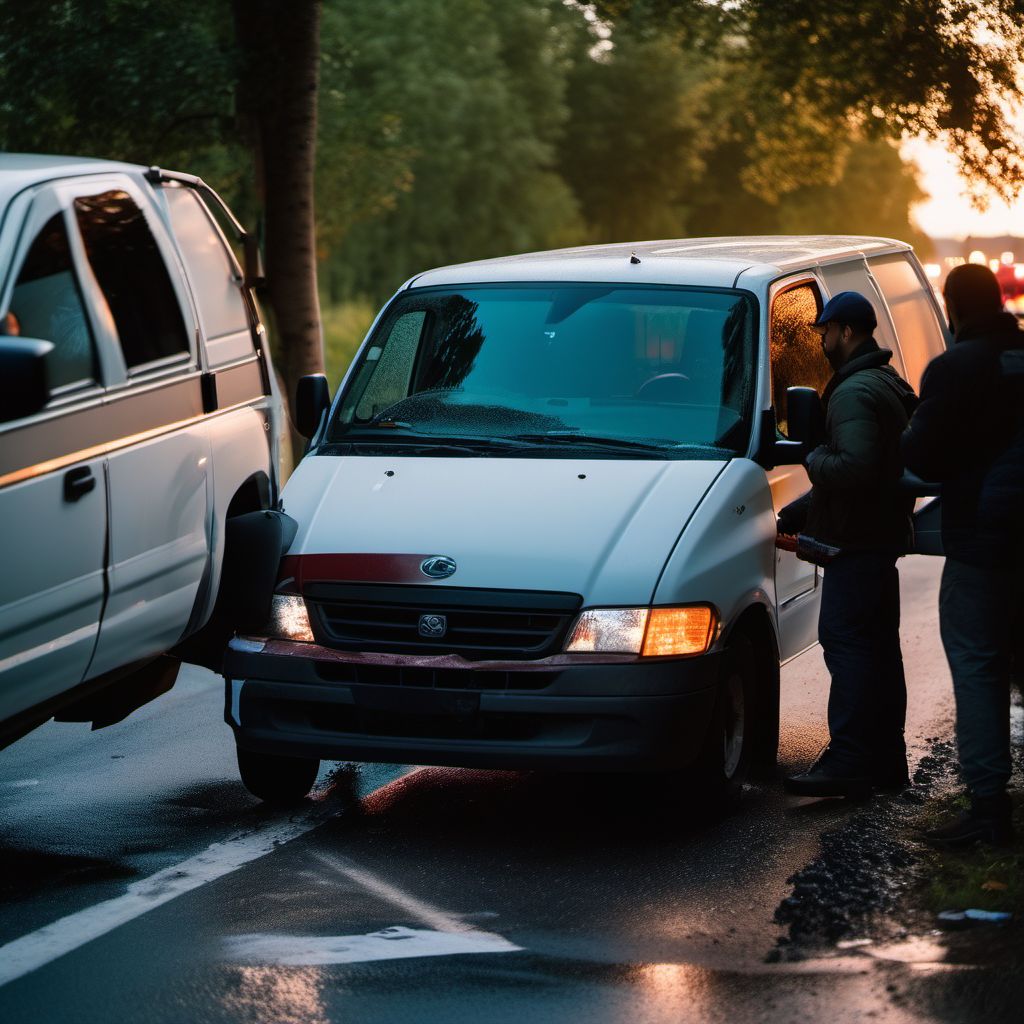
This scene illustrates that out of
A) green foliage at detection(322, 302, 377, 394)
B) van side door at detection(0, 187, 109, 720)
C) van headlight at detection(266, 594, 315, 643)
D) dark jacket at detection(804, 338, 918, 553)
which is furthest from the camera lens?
green foliage at detection(322, 302, 377, 394)

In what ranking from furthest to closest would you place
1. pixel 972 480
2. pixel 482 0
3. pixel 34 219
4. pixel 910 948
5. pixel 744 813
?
pixel 482 0
pixel 744 813
pixel 972 480
pixel 34 219
pixel 910 948

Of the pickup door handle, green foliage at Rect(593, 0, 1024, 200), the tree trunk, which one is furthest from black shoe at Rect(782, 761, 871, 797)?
the tree trunk

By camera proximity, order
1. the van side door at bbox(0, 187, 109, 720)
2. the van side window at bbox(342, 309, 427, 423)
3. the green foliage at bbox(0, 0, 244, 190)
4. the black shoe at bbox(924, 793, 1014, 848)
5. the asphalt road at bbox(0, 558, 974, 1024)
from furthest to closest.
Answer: the green foliage at bbox(0, 0, 244, 190) < the van side window at bbox(342, 309, 427, 423) < the black shoe at bbox(924, 793, 1014, 848) < the van side door at bbox(0, 187, 109, 720) < the asphalt road at bbox(0, 558, 974, 1024)

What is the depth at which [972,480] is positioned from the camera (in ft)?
21.6

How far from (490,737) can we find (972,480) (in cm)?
178

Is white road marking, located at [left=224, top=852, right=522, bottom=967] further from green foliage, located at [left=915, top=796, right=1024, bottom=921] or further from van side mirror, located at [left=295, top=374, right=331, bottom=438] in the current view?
van side mirror, located at [left=295, top=374, right=331, bottom=438]

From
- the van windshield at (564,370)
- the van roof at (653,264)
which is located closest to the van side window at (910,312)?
the van roof at (653,264)

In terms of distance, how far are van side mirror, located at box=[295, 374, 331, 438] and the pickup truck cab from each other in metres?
0.35

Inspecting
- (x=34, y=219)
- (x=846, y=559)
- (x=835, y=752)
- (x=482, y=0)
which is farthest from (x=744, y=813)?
(x=482, y=0)

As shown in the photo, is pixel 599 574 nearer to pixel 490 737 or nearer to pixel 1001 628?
pixel 490 737

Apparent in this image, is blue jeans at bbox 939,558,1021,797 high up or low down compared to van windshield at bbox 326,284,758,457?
down

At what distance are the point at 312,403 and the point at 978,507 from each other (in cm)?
284

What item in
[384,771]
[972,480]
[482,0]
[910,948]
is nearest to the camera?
[910,948]

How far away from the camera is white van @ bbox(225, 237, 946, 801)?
664cm
